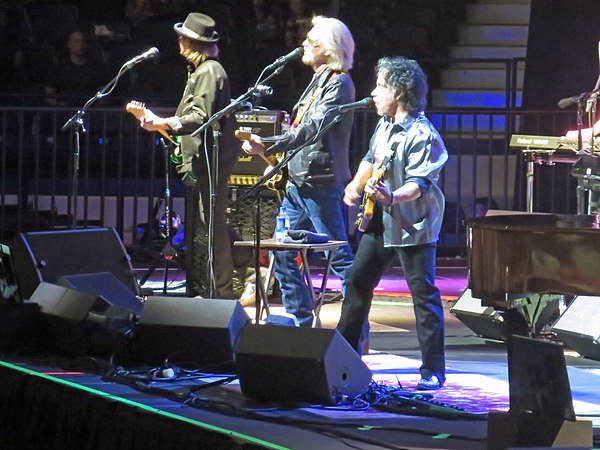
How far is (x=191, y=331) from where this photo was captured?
611 cm

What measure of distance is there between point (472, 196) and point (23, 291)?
19.2 feet

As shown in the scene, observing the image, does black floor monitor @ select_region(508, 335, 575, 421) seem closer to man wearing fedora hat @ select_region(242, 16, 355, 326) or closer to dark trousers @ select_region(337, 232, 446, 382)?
dark trousers @ select_region(337, 232, 446, 382)

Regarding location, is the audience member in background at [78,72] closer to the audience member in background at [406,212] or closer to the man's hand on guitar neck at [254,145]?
the man's hand on guitar neck at [254,145]

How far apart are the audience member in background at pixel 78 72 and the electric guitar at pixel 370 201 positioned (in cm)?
701

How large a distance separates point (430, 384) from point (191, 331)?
1.16 metres

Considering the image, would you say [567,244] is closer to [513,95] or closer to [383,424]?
[383,424]

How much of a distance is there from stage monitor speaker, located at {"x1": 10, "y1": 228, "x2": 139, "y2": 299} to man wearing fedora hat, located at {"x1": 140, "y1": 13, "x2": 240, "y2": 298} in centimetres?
80

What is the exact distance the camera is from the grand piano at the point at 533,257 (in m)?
4.59

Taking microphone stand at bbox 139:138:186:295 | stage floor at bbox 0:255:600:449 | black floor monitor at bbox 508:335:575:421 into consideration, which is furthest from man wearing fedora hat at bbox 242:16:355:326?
black floor monitor at bbox 508:335:575:421

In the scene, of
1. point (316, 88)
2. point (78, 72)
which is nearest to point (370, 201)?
point (316, 88)

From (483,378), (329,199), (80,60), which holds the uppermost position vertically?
(80,60)

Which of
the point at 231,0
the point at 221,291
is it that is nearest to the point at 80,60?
the point at 231,0

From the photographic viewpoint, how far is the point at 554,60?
12.5 metres

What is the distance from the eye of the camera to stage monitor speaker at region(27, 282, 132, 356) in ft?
20.7
